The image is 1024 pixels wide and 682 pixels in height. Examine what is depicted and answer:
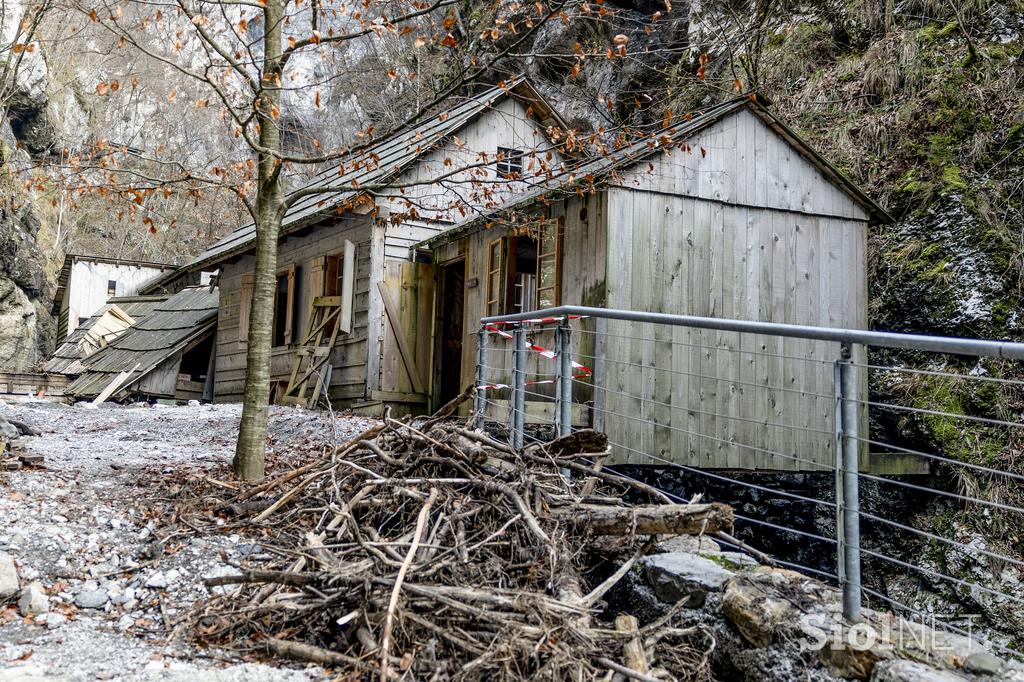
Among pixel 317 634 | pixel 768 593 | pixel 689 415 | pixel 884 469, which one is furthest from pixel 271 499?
pixel 884 469

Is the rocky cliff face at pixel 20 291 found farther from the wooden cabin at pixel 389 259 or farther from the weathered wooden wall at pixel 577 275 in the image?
the weathered wooden wall at pixel 577 275

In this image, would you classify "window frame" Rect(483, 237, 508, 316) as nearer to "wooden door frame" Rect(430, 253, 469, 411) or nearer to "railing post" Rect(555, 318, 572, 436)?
"wooden door frame" Rect(430, 253, 469, 411)

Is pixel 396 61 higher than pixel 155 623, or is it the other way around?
pixel 396 61

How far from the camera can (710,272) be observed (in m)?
9.01

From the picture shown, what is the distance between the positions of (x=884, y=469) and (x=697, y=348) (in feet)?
10.4

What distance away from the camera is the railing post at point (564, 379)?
17.6ft

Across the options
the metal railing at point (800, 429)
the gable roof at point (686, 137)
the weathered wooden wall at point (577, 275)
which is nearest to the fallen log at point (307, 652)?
the metal railing at point (800, 429)

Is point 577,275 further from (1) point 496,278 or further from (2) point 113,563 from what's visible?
(2) point 113,563

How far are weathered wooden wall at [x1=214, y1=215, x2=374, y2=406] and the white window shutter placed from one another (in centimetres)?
14

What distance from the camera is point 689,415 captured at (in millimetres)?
8625

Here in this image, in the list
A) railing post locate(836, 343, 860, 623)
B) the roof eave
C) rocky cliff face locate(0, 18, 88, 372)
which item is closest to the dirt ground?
railing post locate(836, 343, 860, 623)

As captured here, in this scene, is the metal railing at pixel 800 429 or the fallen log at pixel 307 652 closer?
the fallen log at pixel 307 652

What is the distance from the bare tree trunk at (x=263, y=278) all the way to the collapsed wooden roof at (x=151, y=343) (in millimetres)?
11183

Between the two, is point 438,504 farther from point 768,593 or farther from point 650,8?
point 650,8
